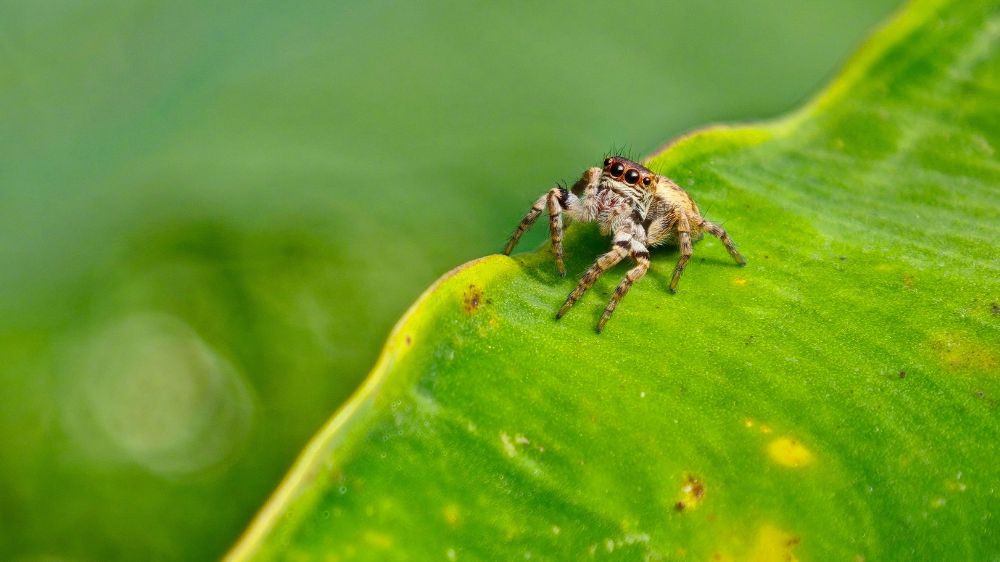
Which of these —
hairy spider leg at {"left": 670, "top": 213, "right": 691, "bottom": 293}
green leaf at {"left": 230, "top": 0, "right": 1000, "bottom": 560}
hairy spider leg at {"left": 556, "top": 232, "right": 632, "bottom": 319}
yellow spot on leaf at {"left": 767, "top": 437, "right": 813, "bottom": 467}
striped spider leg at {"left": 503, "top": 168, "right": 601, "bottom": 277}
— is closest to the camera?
green leaf at {"left": 230, "top": 0, "right": 1000, "bottom": 560}

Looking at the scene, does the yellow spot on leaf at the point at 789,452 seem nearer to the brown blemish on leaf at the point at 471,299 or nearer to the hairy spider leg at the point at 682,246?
the hairy spider leg at the point at 682,246

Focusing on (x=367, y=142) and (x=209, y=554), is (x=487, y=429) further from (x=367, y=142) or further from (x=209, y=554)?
→ (x=367, y=142)

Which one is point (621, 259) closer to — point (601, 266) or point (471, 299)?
point (601, 266)

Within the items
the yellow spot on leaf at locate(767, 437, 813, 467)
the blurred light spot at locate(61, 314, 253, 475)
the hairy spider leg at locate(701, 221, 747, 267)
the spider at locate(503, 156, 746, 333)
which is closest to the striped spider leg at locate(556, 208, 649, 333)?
the spider at locate(503, 156, 746, 333)

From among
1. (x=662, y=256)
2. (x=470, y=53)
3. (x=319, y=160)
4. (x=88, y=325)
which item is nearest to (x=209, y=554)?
(x=88, y=325)

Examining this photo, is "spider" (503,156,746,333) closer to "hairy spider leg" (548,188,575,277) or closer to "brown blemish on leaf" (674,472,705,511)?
"hairy spider leg" (548,188,575,277)

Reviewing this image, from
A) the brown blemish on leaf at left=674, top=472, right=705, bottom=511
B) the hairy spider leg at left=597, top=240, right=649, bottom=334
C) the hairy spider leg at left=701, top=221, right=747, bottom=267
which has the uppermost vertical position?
the hairy spider leg at left=701, top=221, right=747, bottom=267
